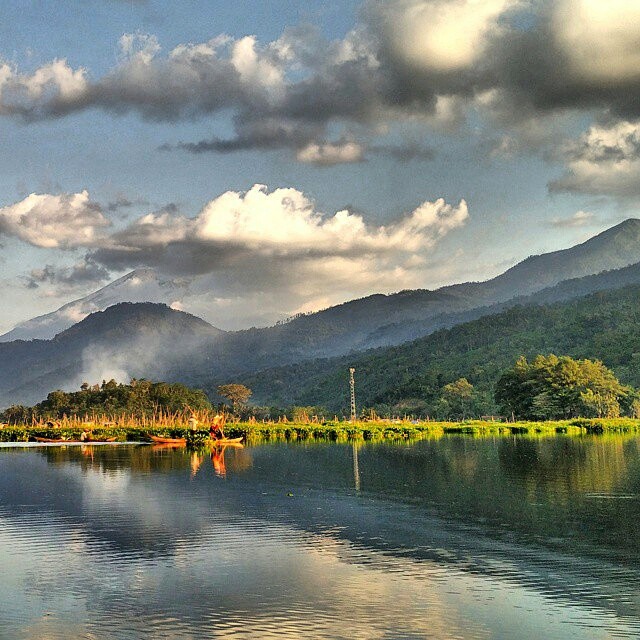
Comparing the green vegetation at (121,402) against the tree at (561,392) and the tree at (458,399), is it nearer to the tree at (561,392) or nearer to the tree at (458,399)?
the tree at (458,399)

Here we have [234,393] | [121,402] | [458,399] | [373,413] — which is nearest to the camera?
[373,413]

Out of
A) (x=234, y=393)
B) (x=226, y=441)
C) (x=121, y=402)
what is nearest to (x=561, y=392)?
(x=226, y=441)

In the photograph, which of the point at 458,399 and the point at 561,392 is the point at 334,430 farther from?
the point at 458,399

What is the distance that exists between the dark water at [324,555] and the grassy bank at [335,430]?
39.7 meters

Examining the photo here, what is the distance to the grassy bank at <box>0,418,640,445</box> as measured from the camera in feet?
270

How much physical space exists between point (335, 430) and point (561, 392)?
36.8 m

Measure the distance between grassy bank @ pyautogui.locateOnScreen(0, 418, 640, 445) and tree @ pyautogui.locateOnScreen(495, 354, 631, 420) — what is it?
34.2 feet

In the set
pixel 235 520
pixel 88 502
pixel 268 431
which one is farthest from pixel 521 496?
pixel 268 431

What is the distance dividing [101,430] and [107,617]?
73.2 metres

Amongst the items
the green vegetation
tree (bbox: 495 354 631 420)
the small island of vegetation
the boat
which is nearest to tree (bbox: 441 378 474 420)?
the small island of vegetation

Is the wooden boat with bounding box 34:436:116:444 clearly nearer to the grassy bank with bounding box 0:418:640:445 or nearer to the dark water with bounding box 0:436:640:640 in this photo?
the grassy bank with bounding box 0:418:640:445

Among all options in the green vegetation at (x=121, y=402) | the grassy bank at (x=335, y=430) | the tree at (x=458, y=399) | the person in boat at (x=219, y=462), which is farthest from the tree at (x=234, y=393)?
the person in boat at (x=219, y=462)

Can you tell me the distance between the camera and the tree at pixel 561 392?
10619 centimetres

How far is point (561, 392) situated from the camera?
107 meters
